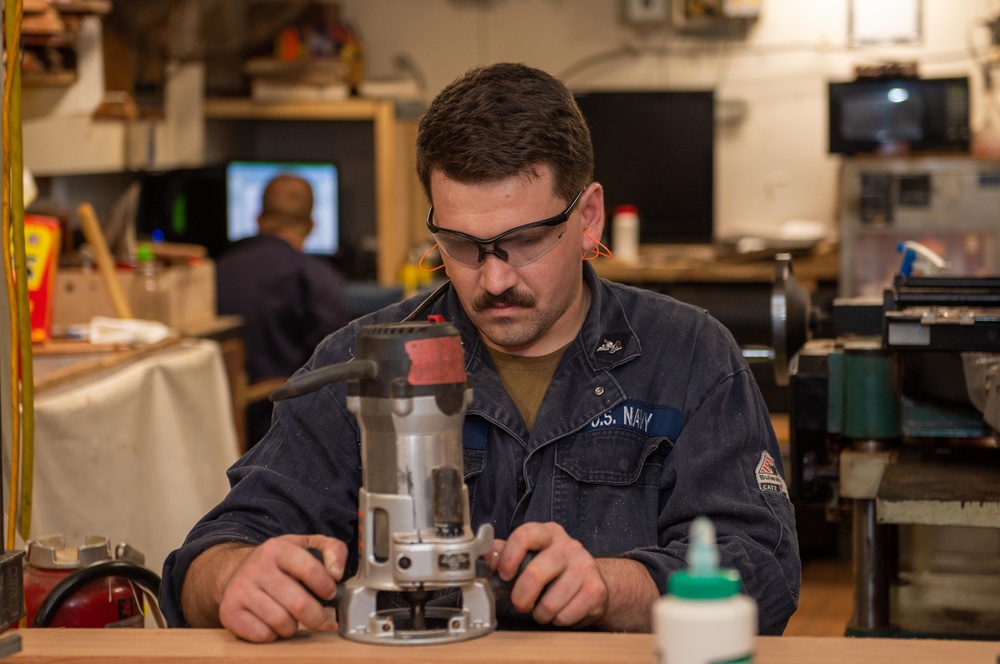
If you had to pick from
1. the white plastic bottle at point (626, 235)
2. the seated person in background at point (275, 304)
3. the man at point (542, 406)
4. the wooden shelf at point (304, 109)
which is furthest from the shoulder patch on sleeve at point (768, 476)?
the wooden shelf at point (304, 109)

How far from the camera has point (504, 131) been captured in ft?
5.08

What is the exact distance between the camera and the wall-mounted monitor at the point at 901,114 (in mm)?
4730

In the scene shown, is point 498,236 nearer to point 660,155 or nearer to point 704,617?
point 704,617

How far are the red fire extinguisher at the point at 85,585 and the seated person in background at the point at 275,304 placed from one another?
290 cm

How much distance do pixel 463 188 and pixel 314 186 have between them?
4437 mm

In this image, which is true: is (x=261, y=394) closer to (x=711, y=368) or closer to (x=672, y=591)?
(x=711, y=368)

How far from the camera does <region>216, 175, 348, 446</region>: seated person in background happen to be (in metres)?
4.68

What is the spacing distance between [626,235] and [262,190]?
165cm

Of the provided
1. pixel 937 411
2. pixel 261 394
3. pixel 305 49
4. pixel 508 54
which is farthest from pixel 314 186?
pixel 937 411

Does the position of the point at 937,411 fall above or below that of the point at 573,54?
below

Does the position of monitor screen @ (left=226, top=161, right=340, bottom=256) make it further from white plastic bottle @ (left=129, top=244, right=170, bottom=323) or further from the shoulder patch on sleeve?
the shoulder patch on sleeve

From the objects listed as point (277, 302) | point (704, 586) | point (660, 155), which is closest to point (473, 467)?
point (704, 586)

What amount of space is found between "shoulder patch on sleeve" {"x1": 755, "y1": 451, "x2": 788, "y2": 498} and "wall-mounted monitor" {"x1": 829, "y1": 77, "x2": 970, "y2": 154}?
344cm

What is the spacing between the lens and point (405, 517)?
1079 millimetres
